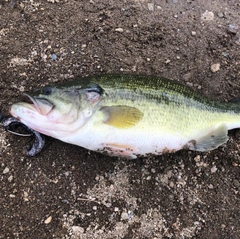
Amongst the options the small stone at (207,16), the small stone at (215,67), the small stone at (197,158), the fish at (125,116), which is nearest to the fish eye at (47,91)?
the fish at (125,116)

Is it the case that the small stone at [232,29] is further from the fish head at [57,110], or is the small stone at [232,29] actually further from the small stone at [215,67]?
the fish head at [57,110]

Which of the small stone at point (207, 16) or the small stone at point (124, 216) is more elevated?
the small stone at point (207, 16)

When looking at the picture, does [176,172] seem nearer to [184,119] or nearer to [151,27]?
[184,119]

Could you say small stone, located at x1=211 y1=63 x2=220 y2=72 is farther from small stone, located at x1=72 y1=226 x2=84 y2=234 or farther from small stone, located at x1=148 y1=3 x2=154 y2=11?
small stone, located at x1=72 y1=226 x2=84 y2=234

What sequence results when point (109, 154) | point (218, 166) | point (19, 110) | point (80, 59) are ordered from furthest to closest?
point (80, 59) → point (218, 166) → point (109, 154) → point (19, 110)

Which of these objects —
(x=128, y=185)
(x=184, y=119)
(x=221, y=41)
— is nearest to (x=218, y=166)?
(x=184, y=119)

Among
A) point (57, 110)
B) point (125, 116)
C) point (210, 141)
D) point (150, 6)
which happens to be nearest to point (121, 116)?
point (125, 116)
